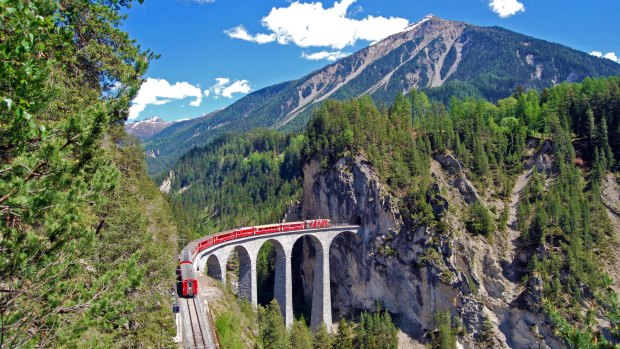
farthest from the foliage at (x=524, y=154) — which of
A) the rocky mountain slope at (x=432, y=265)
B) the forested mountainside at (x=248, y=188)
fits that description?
the forested mountainside at (x=248, y=188)

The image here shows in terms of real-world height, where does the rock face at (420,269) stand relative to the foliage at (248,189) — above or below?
below

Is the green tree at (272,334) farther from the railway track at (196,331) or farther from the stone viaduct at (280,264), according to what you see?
→ the stone viaduct at (280,264)

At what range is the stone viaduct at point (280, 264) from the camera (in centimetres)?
4380

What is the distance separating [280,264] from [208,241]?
13.3 m

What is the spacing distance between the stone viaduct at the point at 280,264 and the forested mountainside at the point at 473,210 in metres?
8.62

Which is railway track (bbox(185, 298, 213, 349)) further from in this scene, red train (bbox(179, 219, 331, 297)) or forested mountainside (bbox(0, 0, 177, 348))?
forested mountainside (bbox(0, 0, 177, 348))

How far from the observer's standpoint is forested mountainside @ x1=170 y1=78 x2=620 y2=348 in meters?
54.3

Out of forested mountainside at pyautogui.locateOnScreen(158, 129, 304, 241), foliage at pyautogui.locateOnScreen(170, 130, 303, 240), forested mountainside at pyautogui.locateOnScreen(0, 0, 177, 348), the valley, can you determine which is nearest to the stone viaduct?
the valley

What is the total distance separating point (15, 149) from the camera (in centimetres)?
811

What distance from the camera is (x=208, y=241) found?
42594mm

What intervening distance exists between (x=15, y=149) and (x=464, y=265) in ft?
194

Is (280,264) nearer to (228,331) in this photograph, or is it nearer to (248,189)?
(228,331)

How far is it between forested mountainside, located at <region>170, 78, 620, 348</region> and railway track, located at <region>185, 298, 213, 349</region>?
39.5 meters

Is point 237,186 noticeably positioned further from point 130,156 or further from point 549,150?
point 130,156
